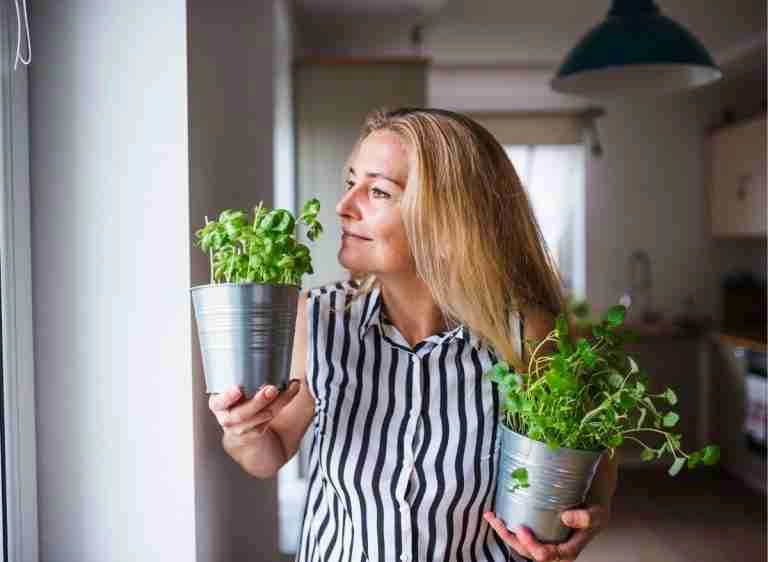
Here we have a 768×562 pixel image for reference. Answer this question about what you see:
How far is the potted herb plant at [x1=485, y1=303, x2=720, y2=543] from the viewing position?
0.87 metres

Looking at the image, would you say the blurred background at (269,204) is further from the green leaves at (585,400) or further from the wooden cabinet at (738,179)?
the green leaves at (585,400)

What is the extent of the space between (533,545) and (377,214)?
1.57ft

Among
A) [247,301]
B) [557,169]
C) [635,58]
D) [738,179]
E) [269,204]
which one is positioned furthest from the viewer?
[557,169]

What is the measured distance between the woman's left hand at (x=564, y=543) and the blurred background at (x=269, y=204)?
410 millimetres

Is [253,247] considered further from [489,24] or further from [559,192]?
[559,192]

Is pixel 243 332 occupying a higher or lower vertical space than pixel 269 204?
lower

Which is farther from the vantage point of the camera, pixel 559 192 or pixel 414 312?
pixel 559 192

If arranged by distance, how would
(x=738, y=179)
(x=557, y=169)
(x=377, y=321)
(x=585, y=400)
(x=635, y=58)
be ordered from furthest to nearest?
(x=557, y=169)
(x=738, y=179)
(x=635, y=58)
(x=377, y=321)
(x=585, y=400)

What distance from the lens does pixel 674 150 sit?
5.20m

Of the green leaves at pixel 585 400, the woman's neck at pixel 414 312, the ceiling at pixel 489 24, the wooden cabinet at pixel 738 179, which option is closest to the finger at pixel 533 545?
the green leaves at pixel 585 400

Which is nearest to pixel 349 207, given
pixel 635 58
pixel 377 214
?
pixel 377 214

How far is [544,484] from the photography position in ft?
2.89

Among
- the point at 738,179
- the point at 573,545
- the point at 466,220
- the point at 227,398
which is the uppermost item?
the point at 738,179

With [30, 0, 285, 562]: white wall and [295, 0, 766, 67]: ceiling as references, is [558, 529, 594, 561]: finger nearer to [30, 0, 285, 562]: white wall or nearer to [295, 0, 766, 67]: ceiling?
[30, 0, 285, 562]: white wall
